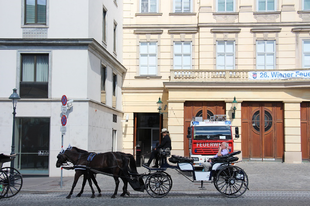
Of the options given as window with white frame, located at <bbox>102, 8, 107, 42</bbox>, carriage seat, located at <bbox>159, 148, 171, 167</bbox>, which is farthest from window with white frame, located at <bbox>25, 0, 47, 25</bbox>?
carriage seat, located at <bbox>159, 148, 171, 167</bbox>

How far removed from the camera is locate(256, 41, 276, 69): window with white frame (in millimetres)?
27250

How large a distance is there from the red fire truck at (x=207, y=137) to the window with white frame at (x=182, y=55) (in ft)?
27.9

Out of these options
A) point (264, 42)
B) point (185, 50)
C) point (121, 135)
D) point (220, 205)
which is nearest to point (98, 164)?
point (220, 205)

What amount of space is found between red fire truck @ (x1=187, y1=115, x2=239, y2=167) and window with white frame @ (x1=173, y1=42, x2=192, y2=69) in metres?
8.51

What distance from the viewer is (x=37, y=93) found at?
19016 mm

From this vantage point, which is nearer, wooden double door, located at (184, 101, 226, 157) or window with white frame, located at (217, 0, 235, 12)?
wooden double door, located at (184, 101, 226, 157)

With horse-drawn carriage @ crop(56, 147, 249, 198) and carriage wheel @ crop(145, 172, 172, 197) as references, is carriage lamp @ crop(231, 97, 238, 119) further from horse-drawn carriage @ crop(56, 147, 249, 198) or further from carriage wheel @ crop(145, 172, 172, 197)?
carriage wheel @ crop(145, 172, 172, 197)

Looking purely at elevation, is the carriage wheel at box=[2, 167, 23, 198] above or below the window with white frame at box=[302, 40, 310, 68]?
below

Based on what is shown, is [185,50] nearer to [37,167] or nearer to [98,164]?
[37,167]

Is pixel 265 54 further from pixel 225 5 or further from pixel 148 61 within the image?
pixel 148 61

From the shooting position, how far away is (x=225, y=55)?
27406mm

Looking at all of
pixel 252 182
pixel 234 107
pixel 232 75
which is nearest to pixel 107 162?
pixel 252 182

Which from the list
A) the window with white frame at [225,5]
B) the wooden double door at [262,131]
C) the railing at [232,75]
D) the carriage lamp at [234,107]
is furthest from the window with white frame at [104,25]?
the wooden double door at [262,131]

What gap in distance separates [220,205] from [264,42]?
63.1ft
